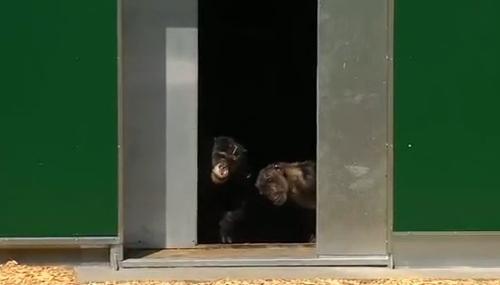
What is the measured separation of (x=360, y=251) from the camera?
19.8 ft

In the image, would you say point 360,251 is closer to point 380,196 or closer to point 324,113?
point 380,196

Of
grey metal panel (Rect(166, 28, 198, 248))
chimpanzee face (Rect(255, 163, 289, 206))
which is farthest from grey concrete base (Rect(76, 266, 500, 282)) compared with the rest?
chimpanzee face (Rect(255, 163, 289, 206))

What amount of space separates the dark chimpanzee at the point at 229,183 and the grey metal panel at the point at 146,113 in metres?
0.67

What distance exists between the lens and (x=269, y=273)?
19.4ft

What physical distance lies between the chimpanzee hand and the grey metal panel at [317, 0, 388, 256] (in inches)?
41.8

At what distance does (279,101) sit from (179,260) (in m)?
2.02

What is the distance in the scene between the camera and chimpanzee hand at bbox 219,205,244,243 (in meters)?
6.89
